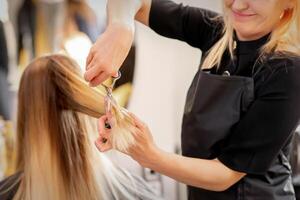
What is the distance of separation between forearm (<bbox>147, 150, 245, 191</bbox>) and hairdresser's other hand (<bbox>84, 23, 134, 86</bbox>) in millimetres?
→ 225

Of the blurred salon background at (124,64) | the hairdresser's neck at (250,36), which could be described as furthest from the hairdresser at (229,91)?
the blurred salon background at (124,64)

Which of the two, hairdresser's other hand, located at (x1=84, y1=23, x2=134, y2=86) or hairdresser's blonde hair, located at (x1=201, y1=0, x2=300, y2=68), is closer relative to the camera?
hairdresser's other hand, located at (x1=84, y1=23, x2=134, y2=86)

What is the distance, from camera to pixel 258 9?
3.42 ft

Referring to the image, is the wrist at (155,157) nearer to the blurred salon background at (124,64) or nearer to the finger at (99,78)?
the finger at (99,78)

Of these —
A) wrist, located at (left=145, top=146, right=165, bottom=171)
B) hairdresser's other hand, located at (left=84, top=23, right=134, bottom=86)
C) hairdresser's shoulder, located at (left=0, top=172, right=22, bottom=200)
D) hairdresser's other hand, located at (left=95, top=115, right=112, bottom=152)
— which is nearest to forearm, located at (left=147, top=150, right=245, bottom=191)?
wrist, located at (left=145, top=146, right=165, bottom=171)

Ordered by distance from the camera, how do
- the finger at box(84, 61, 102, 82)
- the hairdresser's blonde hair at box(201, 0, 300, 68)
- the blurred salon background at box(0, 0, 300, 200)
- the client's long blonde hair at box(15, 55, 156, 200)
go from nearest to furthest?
the finger at box(84, 61, 102, 82)
the hairdresser's blonde hair at box(201, 0, 300, 68)
the client's long blonde hair at box(15, 55, 156, 200)
the blurred salon background at box(0, 0, 300, 200)

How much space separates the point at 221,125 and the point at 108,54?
38 centimetres

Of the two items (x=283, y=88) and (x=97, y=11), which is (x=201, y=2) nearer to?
(x=97, y=11)

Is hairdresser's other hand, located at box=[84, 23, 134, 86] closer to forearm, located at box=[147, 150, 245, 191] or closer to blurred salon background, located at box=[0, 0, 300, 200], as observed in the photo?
forearm, located at box=[147, 150, 245, 191]

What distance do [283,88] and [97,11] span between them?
26.3 inches

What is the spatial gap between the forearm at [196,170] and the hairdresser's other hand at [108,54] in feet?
0.74

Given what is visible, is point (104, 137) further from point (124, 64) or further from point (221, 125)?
point (124, 64)

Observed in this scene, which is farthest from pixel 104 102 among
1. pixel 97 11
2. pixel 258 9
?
pixel 258 9

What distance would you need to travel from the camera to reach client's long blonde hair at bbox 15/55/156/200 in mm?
1207
